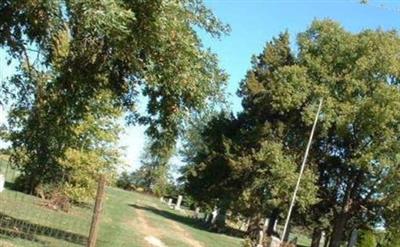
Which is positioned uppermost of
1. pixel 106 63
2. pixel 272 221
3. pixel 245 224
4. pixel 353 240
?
pixel 106 63

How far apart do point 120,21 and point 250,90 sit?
41648mm

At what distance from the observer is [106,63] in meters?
14.5

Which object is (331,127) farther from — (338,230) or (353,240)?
(353,240)

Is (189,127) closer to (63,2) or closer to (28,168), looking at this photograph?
(28,168)

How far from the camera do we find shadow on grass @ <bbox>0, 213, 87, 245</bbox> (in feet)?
56.2

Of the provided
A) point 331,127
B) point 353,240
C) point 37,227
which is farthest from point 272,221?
point 37,227

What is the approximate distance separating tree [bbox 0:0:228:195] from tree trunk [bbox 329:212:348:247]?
1290 inches

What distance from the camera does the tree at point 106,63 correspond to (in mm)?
11672

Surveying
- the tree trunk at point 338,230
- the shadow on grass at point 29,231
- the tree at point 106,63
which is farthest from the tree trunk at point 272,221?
the tree at point 106,63

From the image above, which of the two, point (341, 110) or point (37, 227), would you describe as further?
point (341, 110)

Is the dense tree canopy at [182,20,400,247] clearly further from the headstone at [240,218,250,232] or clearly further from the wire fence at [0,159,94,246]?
the wire fence at [0,159,94,246]

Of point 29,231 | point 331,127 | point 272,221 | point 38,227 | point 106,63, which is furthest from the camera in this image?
point 272,221

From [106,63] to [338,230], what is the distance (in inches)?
1454

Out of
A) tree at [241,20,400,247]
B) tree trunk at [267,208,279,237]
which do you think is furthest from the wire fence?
tree trunk at [267,208,279,237]
